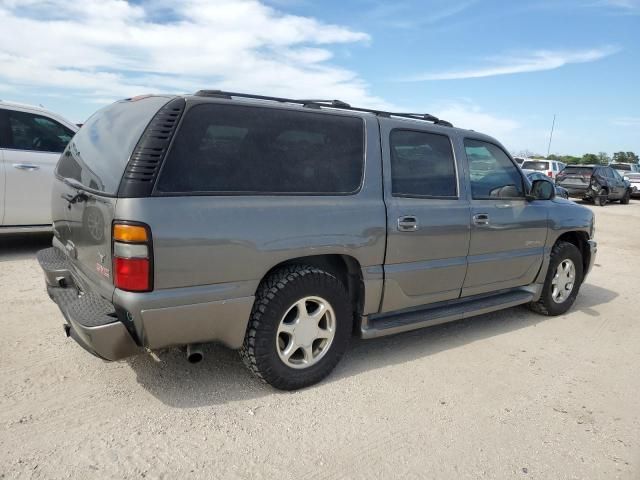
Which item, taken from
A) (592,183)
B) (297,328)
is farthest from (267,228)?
(592,183)

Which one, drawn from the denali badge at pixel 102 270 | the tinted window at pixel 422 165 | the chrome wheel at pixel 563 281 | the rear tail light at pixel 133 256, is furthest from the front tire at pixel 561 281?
the denali badge at pixel 102 270

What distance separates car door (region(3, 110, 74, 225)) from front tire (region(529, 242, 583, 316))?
18.4 feet

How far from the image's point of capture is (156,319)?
2.60m

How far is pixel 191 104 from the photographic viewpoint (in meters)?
2.77

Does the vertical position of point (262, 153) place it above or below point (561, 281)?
above

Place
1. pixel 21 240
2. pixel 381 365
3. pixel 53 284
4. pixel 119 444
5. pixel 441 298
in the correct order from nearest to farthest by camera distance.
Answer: pixel 119 444 → pixel 53 284 → pixel 381 365 → pixel 441 298 → pixel 21 240

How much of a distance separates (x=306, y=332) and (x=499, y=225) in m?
1.98

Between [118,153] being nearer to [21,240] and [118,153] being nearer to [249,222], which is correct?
[249,222]

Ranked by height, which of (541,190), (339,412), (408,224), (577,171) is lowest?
(339,412)

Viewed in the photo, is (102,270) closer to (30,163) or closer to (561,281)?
(30,163)

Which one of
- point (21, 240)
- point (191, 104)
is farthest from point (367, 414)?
point (21, 240)

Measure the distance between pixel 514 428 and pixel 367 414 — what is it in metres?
0.85

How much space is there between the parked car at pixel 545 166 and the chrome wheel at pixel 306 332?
21.1 metres

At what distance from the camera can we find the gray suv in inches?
103
